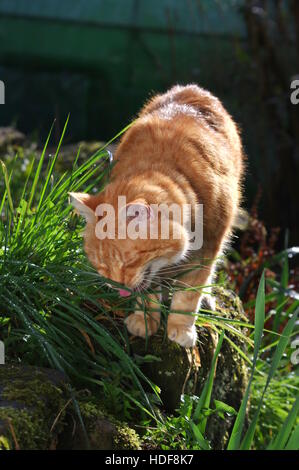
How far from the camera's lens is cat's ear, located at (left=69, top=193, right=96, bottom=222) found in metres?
2.57

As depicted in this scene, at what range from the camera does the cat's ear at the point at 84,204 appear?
2.57m

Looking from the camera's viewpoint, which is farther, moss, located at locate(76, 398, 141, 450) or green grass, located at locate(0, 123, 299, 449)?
green grass, located at locate(0, 123, 299, 449)

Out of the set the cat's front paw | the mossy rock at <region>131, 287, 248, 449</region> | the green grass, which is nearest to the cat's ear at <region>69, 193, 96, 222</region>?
the green grass

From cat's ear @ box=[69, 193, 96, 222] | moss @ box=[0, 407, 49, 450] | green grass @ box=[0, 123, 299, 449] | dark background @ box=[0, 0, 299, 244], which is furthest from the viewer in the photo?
dark background @ box=[0, 0, 299, 244]

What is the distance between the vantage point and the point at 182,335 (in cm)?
276

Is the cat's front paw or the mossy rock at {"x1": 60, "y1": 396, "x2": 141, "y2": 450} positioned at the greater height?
the cat's front paw

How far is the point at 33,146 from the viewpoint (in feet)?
17.7

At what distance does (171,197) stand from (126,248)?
0.76 feet

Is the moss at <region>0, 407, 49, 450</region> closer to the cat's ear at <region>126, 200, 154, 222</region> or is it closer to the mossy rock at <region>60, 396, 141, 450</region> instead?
the mossy rock at <region>60, 396, 141, 450</region>

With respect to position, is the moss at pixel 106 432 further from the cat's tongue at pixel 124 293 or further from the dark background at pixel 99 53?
the dark background at pixel 99 53

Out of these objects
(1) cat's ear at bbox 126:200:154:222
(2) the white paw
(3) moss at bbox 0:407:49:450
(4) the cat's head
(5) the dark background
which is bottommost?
(3) moss at bbox 0:407:49:450
